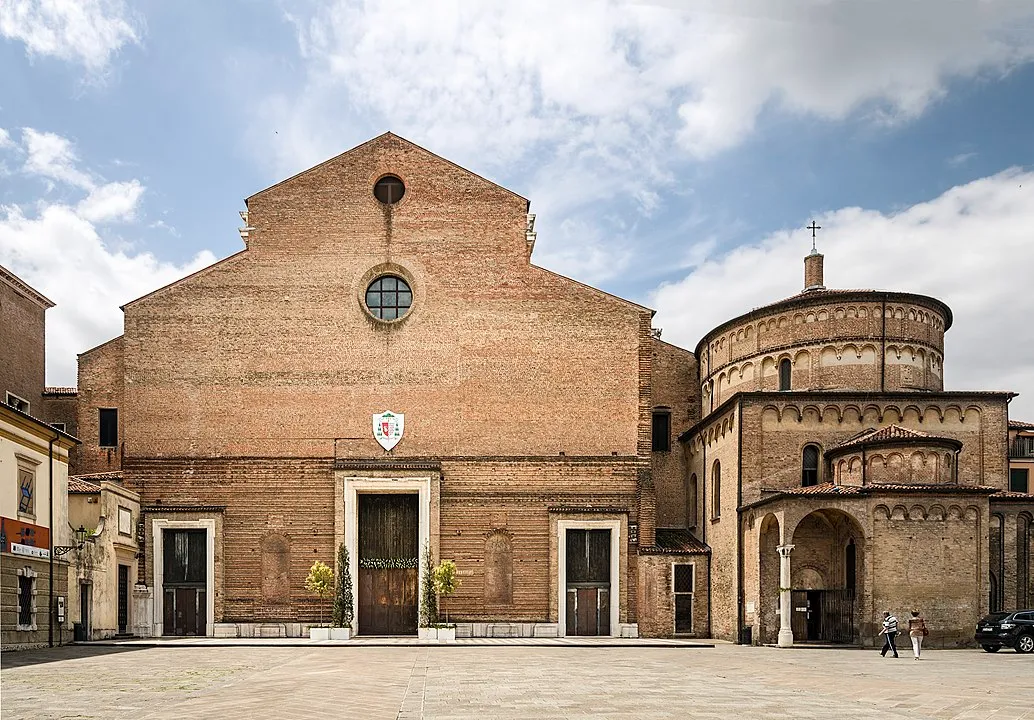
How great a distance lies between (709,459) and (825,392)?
5.37 meters

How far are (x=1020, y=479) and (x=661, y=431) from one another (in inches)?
945

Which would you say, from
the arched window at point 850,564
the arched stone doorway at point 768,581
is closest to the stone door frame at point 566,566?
the arched stone doorway at point 768,581

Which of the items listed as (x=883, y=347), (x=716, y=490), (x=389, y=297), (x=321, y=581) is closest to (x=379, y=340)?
(x=389, y=297)

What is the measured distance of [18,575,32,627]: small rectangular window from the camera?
26609mm

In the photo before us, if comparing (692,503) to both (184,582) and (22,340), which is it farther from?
(22,340)

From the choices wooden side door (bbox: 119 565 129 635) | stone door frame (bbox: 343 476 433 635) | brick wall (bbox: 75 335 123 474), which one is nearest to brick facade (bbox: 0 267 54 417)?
brick wall (bbox: 75 335 123 474)

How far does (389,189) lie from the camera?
3669 centimetres

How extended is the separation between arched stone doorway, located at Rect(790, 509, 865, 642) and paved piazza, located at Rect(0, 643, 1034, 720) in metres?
5.52

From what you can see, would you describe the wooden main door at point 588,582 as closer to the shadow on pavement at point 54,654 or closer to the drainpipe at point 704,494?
the drainpipe at point 704,494

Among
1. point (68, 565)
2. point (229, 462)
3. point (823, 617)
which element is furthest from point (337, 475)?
point (823, 617)

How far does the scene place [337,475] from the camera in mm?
34469

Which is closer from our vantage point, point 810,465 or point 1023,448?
point 810,465

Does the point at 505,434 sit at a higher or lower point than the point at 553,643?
higher

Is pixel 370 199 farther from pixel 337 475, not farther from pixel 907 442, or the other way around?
pixel 907 442
